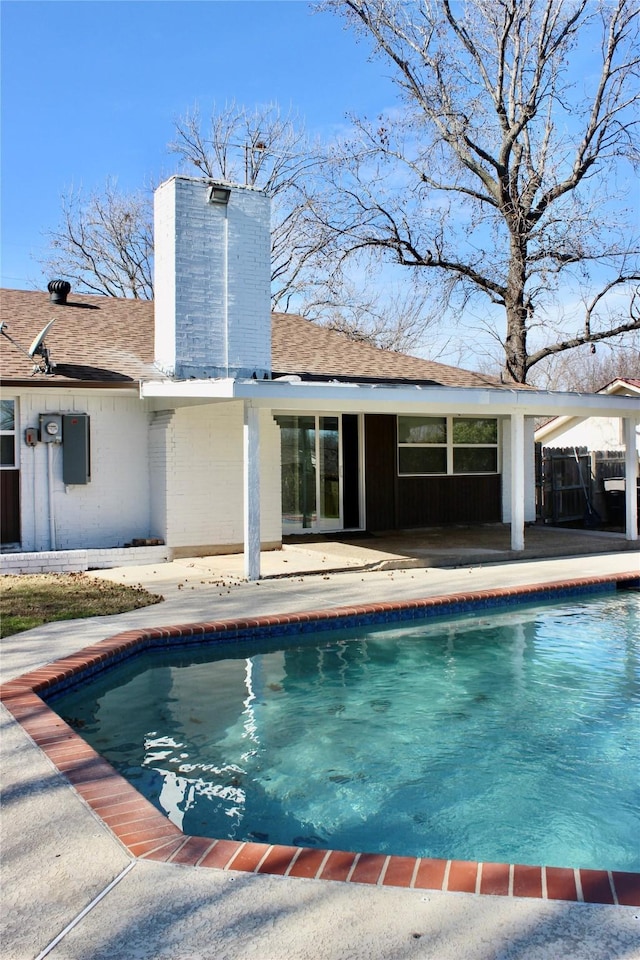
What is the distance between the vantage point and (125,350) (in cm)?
1269

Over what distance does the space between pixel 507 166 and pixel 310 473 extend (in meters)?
13.8

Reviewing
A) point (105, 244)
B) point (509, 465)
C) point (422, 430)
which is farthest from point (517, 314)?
point (105, 244)

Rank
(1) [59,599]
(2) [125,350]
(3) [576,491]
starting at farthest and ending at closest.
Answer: (3) [576,491]
(2) [125,350]
(1) [59,599]

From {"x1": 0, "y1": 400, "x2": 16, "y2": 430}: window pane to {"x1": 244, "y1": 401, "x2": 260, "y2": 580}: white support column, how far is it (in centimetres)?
345

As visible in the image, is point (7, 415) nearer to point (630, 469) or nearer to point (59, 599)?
point (59, 599)

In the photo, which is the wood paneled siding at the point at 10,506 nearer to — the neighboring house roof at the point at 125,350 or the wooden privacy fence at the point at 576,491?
the neighboring house roof at the point at 125,350

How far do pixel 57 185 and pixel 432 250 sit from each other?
1338 cm

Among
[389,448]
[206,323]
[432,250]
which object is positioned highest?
[432,250]

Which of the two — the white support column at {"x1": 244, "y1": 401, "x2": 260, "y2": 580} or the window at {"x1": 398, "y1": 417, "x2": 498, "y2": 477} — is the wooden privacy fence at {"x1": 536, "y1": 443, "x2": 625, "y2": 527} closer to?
the window at {"x1": 398, "y1": 417, "x2": 498, "y2": 477}

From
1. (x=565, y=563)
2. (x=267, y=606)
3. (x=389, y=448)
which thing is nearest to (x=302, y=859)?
(x=267, y=606)

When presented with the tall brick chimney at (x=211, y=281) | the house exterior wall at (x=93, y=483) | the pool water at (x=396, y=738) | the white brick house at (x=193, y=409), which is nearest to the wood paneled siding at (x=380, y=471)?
the white brick house at (x=193, y=409)

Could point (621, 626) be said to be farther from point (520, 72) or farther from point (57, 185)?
point (57, 185)

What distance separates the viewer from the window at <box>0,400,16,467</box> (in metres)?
11.1

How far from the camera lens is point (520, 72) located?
2222cm
